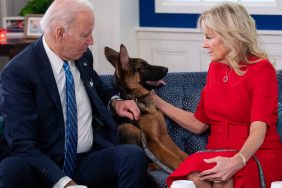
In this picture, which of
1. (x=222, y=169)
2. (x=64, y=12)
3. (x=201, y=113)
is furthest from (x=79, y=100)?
(x=222, y=169)

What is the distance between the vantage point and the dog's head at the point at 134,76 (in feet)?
10.1

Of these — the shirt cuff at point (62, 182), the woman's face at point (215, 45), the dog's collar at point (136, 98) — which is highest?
the woman's face at point (215, 45)

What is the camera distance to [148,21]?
4.59 meters

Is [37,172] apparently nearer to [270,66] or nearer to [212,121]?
[212,121]

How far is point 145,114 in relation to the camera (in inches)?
119

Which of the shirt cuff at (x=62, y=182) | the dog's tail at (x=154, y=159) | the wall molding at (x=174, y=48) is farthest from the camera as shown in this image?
the wall molding at (x=174, y=48)

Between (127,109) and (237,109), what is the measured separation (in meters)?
0.53

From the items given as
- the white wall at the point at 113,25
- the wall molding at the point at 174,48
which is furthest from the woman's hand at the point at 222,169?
the white wall at the point at 113,25

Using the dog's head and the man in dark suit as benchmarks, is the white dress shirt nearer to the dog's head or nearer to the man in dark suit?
the man in dark suit

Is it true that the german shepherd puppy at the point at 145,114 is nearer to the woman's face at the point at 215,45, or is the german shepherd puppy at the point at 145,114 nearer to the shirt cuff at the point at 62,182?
the woman's face at the point at 215,45

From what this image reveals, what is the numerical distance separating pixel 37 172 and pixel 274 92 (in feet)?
3.43

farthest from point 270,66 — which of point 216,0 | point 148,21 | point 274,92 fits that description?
point 148,21

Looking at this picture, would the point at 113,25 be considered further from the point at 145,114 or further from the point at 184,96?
the point at 145,114

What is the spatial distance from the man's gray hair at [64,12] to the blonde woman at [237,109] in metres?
0.55
